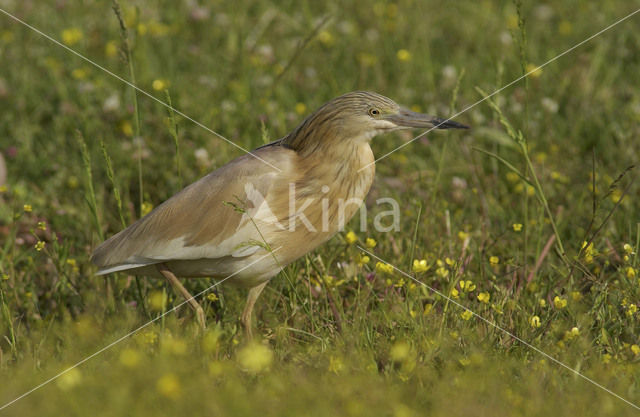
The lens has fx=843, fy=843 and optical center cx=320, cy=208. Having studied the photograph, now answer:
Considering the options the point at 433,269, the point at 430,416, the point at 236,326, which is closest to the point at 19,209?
the point at 236,326

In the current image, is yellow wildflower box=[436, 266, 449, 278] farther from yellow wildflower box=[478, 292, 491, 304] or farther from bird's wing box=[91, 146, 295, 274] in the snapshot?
bird's wing box=[91, 146, 295, 274]

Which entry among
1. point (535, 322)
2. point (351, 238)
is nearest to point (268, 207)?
point (351, 238)

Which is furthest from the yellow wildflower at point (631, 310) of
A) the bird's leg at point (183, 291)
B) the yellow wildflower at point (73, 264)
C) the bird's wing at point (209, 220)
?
the yellow wildflower at point (73, 264)

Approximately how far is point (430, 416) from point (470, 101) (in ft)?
12.3

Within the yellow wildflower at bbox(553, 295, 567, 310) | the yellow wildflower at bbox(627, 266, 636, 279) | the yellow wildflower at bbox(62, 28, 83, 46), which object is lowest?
the yellow wildflower at bbox(553, 295, 567, 310)

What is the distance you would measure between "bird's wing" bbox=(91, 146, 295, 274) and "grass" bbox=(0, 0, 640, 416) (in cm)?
29

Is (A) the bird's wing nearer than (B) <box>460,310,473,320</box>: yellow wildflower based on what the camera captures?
No

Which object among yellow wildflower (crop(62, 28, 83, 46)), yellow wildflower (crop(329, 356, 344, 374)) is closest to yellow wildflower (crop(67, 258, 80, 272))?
yellow wildflower (crop(329, 356, 344, 374))

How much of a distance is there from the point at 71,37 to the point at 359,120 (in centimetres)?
372

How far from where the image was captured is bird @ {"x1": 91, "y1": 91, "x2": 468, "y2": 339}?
3502mm

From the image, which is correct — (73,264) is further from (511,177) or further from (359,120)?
(511,177)

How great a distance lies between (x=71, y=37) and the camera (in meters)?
6.54

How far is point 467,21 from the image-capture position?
726 cm

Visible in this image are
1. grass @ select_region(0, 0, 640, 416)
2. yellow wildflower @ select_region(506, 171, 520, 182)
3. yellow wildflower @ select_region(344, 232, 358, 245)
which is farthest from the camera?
yellow wildflower @ select_region(506, 171, 520, 182)
